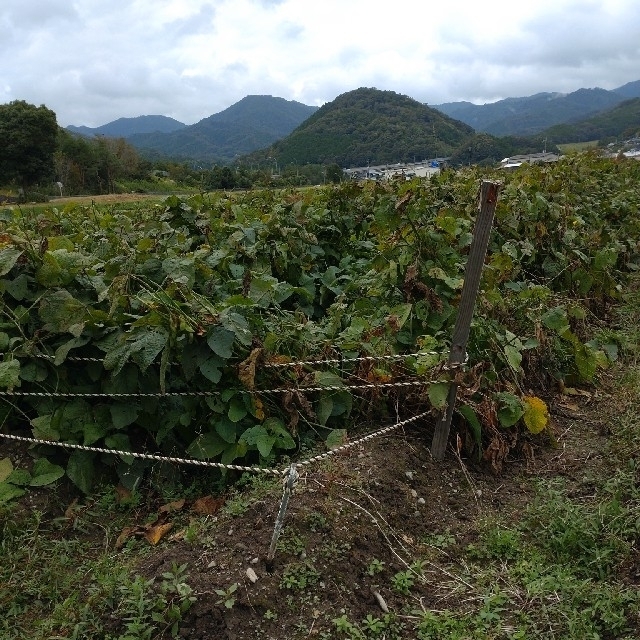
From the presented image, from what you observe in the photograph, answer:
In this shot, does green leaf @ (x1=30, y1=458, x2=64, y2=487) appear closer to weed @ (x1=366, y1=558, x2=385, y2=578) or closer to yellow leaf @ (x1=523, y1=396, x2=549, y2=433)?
weed @ (x1=366, y1=558, x2=385, y2=578)

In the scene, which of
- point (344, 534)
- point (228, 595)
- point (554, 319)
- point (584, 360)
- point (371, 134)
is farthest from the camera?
point (371, 134)

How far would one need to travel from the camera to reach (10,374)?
2969 millimetres

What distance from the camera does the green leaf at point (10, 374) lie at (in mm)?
2945

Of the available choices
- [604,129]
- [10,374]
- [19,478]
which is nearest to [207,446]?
[19,478]

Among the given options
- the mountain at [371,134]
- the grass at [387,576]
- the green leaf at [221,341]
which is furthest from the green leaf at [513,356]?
the mountain at [371,134]

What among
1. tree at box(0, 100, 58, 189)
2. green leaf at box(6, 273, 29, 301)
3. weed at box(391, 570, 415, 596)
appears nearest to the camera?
weed at box(391, 570, 415, 596)

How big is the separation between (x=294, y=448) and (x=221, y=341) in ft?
2.46

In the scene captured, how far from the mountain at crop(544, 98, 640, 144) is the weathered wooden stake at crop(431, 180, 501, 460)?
68.3m

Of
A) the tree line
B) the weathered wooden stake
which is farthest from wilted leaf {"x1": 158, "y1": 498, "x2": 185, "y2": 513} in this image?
the tree line

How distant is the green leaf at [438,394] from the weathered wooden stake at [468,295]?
1.9 inches

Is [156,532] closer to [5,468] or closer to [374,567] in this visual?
[5,468]

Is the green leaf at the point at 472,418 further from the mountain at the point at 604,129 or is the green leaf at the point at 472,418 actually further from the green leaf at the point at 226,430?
the mountain at the point at 604,129

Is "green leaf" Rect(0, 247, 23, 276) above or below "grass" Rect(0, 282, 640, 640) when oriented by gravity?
above

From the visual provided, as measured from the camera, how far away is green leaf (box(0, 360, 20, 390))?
2.95 metres
